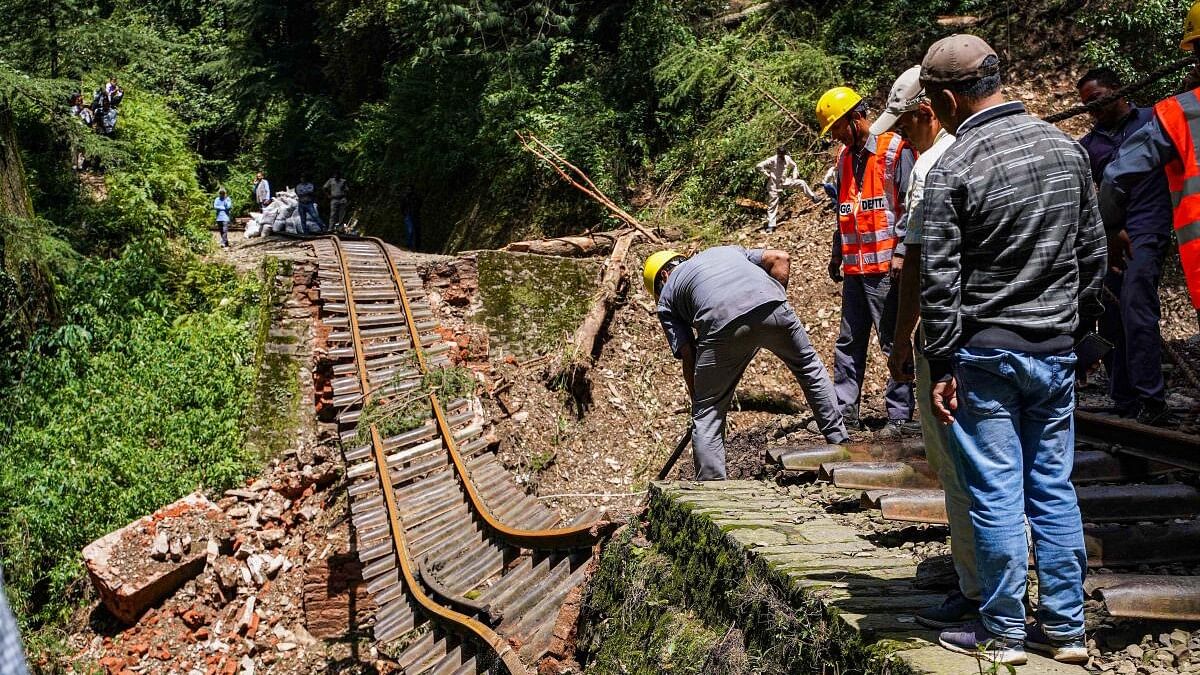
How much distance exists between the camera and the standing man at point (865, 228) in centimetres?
532

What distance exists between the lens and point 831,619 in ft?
9.42

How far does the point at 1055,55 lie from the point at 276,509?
1101 centimetres

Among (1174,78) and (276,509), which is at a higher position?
(1174,78)

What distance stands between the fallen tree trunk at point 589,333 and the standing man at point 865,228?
431 centimetres

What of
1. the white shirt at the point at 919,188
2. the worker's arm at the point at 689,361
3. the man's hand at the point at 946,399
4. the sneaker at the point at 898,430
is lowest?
the sneaker at the point at 898,430

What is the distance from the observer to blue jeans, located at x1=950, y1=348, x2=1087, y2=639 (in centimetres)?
249

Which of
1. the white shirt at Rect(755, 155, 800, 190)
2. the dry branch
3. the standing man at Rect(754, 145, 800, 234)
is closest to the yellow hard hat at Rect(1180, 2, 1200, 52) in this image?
the standing man at Rect(754, 145, 800, 234)

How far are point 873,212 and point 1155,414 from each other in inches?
74.9

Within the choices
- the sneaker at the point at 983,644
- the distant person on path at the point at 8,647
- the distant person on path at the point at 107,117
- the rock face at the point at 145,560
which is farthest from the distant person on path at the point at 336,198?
the distant person on path at the point at 8,647

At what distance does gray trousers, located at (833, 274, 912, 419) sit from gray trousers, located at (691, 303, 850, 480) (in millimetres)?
440

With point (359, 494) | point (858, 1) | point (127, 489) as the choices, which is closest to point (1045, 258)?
point (359, 494)

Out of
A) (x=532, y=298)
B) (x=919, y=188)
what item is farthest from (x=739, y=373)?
(x=532, y=298)

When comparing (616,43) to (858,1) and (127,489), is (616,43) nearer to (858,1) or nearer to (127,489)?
(858,1)

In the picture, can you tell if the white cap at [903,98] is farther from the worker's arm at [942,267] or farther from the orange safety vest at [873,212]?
the worker's arm at [942,267]
